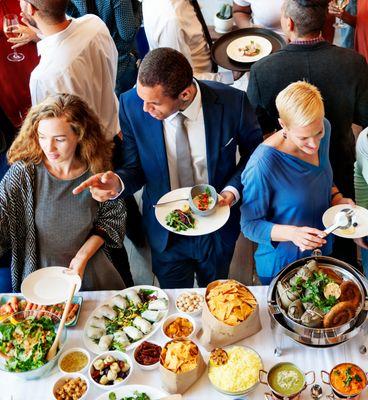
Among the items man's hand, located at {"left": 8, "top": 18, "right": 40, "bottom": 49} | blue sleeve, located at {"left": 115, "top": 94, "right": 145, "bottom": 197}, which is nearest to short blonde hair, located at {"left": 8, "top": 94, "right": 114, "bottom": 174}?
blue sleeve, located at {"left": 115, "top": 94, "right": 145, "bottom": 197}

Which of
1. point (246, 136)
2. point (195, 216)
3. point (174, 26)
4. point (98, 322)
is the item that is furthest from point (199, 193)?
point (174, 26)

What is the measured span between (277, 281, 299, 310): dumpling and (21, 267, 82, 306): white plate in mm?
824

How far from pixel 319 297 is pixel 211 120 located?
931 mm

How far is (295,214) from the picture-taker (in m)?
2.42

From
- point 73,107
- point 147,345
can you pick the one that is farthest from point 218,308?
point 73,107

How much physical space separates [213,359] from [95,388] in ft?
1.49

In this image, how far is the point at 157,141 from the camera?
2562 millimetres

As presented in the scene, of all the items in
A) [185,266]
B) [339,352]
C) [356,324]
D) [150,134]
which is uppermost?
[150,134]

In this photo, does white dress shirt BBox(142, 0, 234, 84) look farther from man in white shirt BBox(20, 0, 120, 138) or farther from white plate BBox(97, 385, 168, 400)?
white plate BBox(97, 385, 168, 400)

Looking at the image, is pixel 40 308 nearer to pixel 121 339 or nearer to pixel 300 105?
pixel 121 339

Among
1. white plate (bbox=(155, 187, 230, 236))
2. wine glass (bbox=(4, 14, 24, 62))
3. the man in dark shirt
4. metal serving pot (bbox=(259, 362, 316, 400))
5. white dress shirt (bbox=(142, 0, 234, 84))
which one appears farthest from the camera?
wine glass (bbox=(4, 14, 24, 62))

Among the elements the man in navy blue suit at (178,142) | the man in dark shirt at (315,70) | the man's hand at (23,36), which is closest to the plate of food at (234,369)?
the man in navy blue suit at (178,142)

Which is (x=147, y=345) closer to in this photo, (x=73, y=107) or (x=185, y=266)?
(x=185, y=266)

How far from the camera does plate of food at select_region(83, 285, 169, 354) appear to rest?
2207mm
